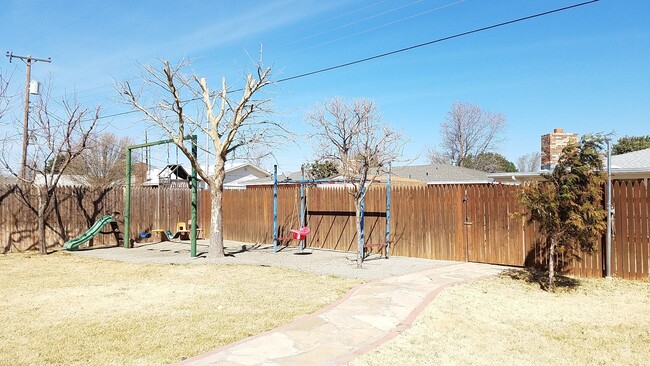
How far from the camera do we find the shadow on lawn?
27.2 feet

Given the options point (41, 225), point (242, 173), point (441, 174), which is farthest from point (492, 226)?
point (242, 173)

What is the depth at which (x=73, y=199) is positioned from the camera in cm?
1566

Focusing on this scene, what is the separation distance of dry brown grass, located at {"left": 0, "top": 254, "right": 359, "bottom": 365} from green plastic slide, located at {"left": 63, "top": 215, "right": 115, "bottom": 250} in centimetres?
347

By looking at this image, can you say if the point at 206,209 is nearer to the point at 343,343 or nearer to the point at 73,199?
the point at 73,199

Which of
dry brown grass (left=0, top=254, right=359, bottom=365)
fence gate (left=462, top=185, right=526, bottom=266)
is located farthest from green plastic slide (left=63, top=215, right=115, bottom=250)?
fence gate (left=462, top=185, right=526, bottom=266)

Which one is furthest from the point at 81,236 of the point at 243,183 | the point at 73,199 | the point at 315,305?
the point at 243,183

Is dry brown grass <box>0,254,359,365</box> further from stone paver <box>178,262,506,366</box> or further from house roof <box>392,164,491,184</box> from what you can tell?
house roof <box>392,164,491,184</box>

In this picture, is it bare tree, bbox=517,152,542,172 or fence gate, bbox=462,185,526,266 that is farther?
bare tree, bbox=517,152,542,172

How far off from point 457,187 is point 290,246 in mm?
6294

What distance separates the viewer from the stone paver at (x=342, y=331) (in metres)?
4.61

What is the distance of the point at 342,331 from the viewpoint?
217 inches

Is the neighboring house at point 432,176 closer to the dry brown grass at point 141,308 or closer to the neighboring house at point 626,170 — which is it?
the neighboring house at point 626,170

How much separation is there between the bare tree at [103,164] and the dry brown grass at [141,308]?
2711 centimetres

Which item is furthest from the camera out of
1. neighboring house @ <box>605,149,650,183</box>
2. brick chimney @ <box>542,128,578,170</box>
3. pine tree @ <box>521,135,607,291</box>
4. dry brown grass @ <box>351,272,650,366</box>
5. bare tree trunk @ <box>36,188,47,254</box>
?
bare tree trunk @ <box>36,188,47,254</box>
